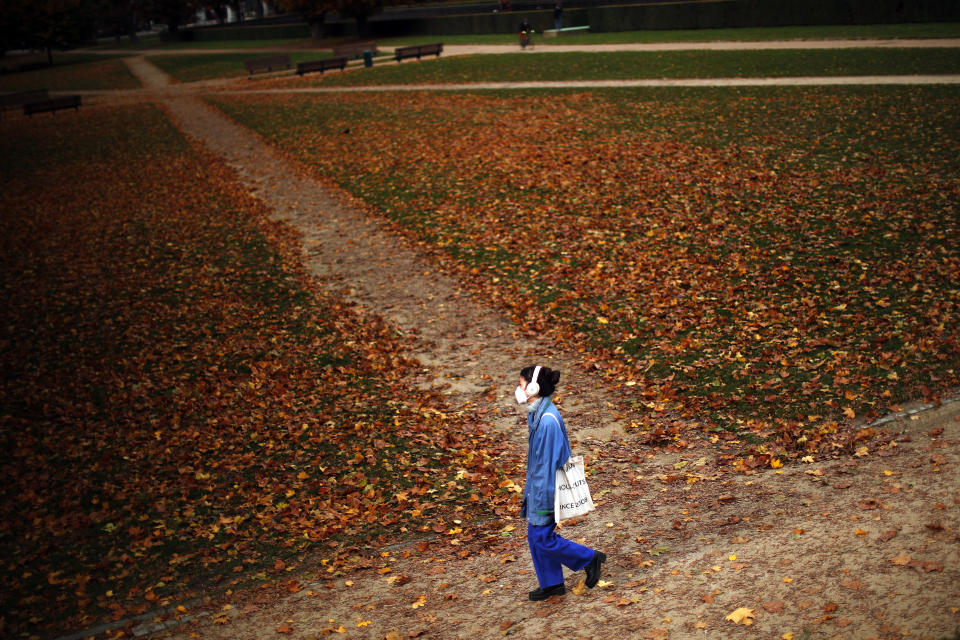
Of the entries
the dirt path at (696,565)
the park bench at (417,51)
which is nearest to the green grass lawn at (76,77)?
the park bench at (417,51)

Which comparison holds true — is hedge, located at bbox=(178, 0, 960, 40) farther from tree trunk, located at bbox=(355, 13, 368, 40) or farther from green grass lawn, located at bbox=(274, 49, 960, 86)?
green grass lawn, located at bbox=(274, 49, 960, 86)

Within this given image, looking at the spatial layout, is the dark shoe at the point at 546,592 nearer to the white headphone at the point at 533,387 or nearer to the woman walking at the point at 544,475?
the woman walking at the point at 544,475

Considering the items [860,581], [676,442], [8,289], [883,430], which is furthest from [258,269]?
[860,581]

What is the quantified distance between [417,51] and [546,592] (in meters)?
43.2

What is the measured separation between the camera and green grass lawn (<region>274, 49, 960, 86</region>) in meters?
26.3

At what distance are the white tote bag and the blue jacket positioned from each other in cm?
4

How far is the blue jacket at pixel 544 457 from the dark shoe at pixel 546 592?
1.91 ft

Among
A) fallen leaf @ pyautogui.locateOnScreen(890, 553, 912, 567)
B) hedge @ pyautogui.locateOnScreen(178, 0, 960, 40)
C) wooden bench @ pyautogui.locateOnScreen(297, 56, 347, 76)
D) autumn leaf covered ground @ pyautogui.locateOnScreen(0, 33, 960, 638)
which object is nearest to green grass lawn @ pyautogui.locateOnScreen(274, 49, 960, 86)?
wooden bench @ pyautogui.locateOnScreen(297, 56, 347, 76)

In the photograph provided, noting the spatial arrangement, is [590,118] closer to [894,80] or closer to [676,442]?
[894,80]

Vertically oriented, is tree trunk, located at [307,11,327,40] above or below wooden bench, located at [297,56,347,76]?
above

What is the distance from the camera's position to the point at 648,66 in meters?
32.1

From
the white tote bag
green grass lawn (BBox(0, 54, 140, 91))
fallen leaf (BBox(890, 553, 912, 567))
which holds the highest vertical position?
green grass lawn (BBox(0, 54, 140, 91))

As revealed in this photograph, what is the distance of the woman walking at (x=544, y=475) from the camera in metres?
5.26

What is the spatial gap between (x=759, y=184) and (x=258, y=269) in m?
10.2
